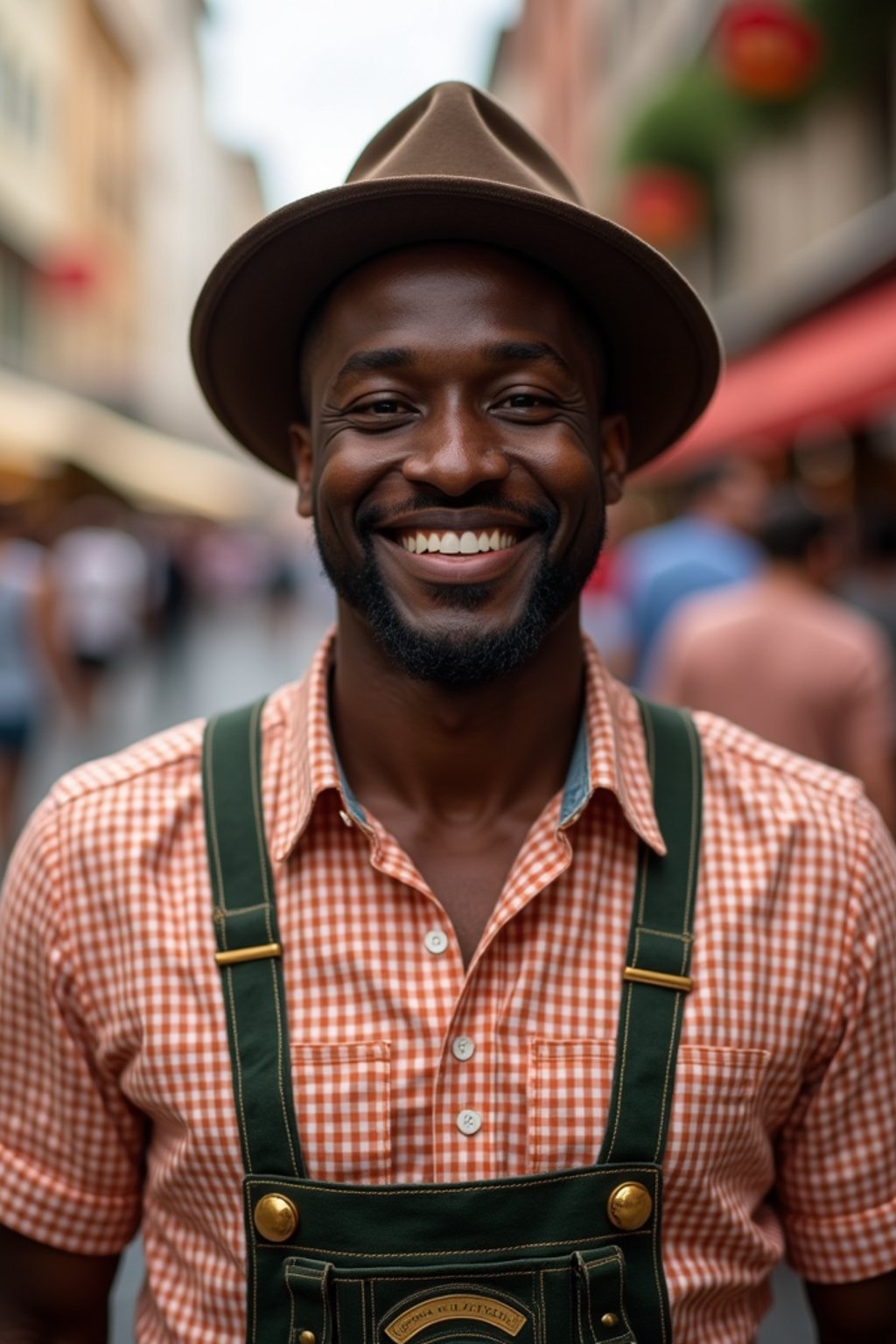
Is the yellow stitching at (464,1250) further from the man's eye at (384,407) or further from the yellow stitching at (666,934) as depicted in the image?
the man's eye at (384,407)

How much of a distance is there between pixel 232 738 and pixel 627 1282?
0.82 metres

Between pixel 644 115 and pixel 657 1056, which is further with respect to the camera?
pixel 644 115

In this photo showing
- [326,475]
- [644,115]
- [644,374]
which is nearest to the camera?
[326,475]

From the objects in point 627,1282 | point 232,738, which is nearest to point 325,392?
point 232,738

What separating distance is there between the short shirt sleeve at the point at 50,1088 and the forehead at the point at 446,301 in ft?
2.37

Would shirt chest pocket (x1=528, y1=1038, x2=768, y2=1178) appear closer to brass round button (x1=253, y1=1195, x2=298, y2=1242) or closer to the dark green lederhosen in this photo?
the dark green lederhosen

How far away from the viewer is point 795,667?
4.36m

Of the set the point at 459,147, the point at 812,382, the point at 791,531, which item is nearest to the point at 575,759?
the point at 459,147

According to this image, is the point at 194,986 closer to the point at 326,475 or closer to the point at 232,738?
the point at 232,738

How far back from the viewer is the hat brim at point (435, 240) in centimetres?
189

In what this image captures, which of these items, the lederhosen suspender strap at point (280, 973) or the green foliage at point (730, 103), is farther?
the green foliage at point (730, 103)

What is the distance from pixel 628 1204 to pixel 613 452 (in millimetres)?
1030

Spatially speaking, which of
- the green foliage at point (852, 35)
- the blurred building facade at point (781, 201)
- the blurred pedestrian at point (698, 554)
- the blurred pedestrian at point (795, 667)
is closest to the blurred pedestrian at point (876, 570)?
the blurred pedestrian at point (698, 554)

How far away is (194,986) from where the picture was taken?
5.93 feet
